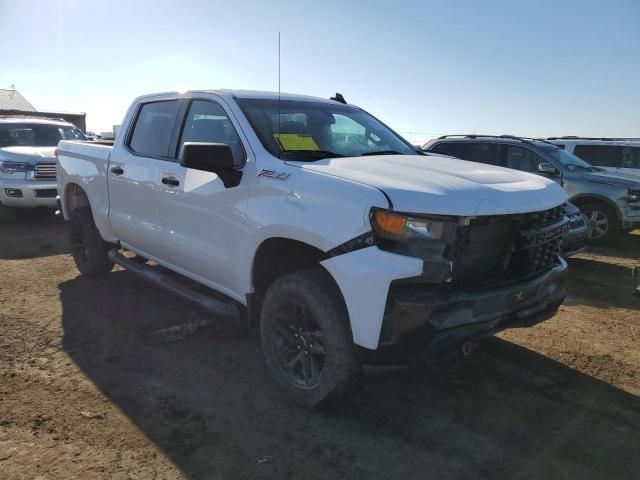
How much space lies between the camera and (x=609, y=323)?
4.72 meters

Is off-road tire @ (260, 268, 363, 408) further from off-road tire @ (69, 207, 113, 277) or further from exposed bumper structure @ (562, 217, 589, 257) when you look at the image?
exposed bumper structure @ (562, 217, 589, 257)

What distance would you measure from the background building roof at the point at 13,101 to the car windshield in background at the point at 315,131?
144 ft

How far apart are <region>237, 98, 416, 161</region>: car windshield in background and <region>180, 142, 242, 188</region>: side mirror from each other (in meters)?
0.27

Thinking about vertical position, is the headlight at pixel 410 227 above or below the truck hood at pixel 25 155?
below

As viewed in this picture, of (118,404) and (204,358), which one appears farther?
(204,358)

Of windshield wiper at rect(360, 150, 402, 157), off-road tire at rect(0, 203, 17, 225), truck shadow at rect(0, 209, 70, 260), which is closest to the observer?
windshield wiper at rect(360, 150, 402, 157)

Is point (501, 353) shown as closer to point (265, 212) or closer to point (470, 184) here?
point (470, 184)

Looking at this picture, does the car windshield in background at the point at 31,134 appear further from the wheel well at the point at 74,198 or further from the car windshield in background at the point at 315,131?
the car windshield in background at the point at 315,131

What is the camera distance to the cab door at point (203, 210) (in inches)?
134

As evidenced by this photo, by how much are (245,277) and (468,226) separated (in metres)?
1.47

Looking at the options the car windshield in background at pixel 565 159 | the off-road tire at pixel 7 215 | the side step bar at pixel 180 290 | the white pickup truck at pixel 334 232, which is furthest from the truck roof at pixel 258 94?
the off-road tire at pixel 7 215

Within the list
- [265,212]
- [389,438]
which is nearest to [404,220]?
[265,212]

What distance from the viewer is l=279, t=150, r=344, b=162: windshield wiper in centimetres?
325

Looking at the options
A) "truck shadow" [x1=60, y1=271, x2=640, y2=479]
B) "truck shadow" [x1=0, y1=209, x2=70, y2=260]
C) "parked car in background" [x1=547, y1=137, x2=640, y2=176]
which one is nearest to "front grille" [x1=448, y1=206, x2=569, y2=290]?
"truck shadow" [x1=60, y1=271, x2=640, y2=479]
